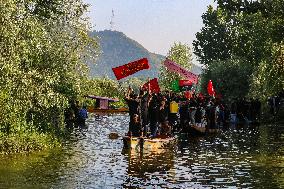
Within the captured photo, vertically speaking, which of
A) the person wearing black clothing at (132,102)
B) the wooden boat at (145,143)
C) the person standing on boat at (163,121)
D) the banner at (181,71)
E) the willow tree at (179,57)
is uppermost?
the willow tree at (179,57)

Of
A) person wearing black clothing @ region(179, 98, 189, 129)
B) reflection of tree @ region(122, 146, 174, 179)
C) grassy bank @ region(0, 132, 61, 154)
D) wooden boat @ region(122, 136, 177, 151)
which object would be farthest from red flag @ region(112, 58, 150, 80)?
person wearing black clothing @ region(179, 98, 189, 129)

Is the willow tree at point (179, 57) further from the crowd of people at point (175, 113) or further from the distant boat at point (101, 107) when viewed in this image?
the crowd of people at point (175, 113)

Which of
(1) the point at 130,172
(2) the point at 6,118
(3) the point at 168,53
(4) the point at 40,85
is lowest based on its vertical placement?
(1) the point at 130,172

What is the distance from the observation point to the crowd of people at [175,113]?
932 inches

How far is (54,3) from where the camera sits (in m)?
37.7

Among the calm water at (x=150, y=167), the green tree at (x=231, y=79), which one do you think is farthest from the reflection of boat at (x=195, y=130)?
the green tree at (x=231, y=79)

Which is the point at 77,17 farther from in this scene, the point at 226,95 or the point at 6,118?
the point at 226,95

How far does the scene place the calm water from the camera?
1515cm

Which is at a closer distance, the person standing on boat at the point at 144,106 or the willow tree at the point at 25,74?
the willow tree at the point at 25,74

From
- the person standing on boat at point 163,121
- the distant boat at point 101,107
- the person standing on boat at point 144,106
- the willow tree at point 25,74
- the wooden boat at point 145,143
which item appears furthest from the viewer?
the distant boat at point 101,107

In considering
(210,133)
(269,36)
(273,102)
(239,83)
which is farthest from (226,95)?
(210,133)

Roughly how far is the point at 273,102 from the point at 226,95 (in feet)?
94.5

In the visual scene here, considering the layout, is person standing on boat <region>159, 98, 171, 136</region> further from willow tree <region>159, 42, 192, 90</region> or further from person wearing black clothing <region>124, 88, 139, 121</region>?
willow tree <region>159, 42, 192, 90</region>

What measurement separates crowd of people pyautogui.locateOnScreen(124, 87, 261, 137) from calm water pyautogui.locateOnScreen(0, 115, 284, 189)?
144cm
